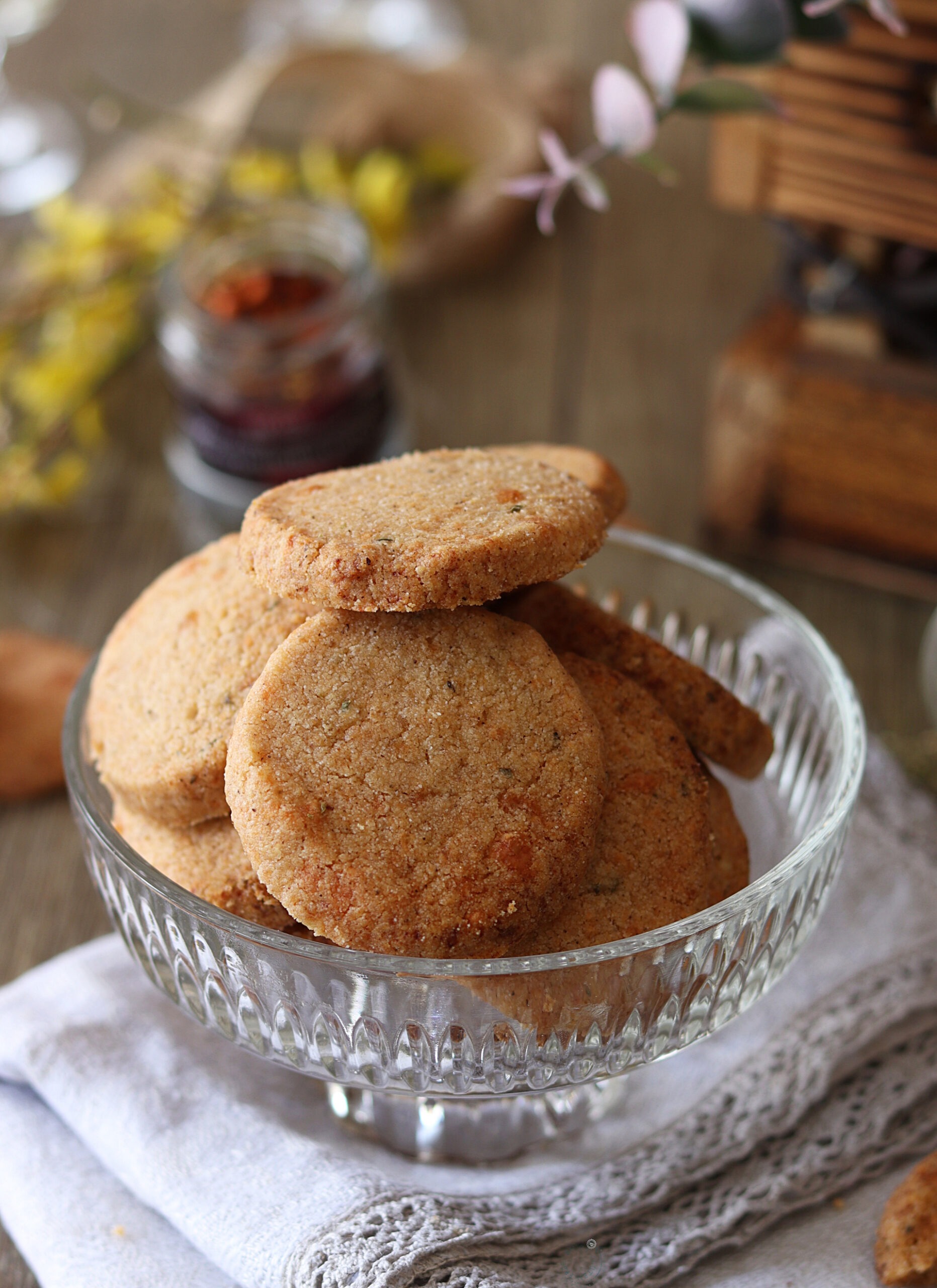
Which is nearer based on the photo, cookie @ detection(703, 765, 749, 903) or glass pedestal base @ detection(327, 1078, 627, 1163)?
cookie @ detection(703, 765, 749, 903)

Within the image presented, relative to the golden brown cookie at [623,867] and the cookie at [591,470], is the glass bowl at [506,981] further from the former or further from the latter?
the cookie at [591,470]

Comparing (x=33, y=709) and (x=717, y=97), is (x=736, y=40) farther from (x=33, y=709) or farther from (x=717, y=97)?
(x=33, y=709)

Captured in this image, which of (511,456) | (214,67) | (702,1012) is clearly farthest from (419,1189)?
(214,67)

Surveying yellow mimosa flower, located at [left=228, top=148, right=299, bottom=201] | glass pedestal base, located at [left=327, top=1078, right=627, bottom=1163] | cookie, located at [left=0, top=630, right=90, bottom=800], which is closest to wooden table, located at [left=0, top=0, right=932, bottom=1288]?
cookie, located at [left=0, top=630, right=90, bottom=800]

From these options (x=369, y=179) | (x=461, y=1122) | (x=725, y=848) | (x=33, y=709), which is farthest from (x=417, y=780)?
(x=369, y=179)

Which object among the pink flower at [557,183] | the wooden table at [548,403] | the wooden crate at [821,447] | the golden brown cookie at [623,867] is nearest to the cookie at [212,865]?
the golden brown cookie at [623,867]

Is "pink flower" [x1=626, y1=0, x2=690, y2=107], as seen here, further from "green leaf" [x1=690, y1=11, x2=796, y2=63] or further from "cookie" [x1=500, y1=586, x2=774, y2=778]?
"cookie" [x1=500, y1=586, x2=774, y2=778]

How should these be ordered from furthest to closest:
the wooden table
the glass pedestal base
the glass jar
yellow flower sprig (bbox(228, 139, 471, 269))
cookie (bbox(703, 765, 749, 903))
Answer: yellow flower sprig (bbox(228, 139, 471, 269)) → the glass jar → the wooden table → the glass pedestal base → cookie (bbox(703, 765, 749, 903))
